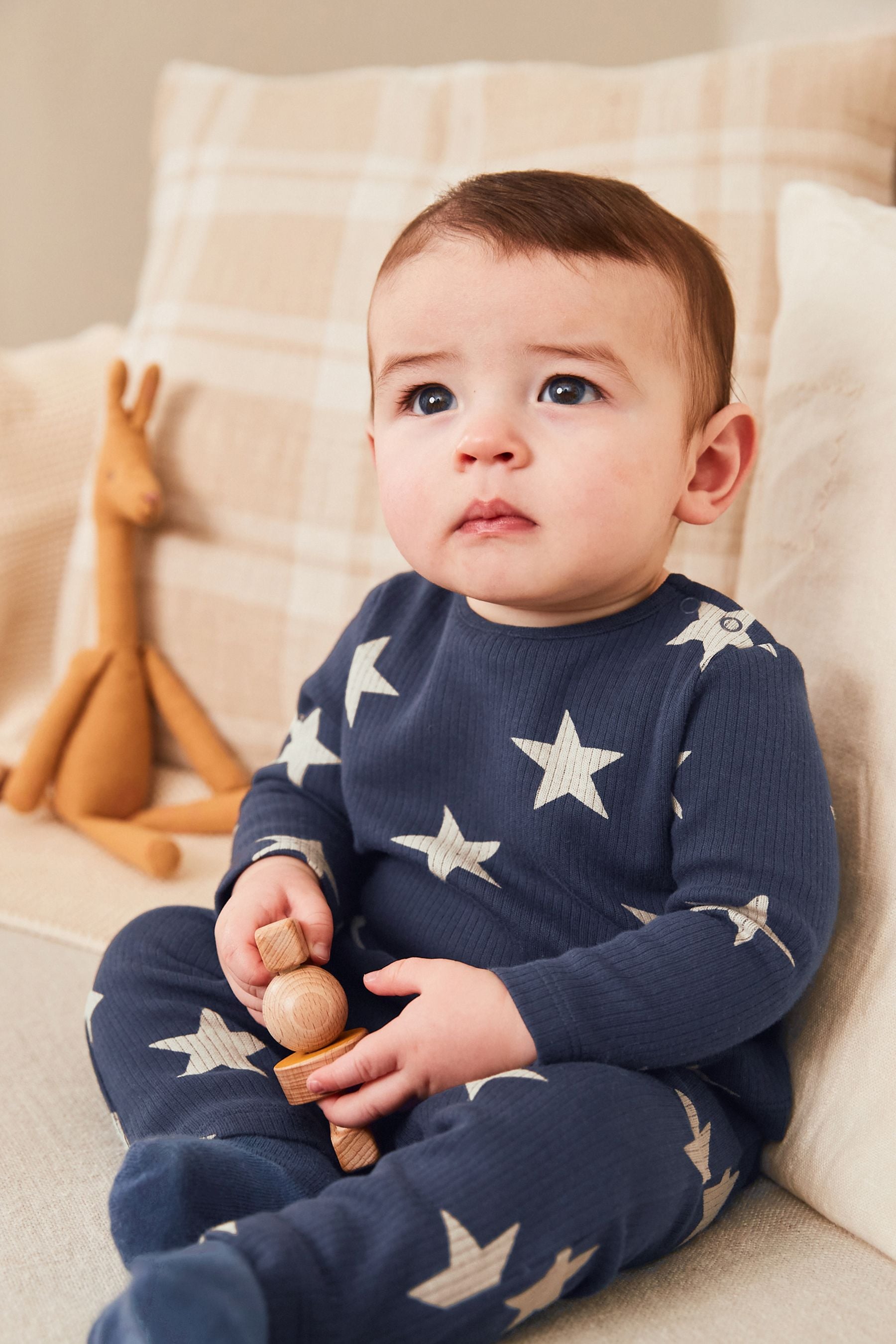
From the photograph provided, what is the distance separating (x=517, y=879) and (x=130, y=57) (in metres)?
1.52

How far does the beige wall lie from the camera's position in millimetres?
1468

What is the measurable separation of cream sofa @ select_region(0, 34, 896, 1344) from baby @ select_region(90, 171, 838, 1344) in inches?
3.1

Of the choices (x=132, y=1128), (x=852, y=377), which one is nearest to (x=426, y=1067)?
(x=132, y=1128)

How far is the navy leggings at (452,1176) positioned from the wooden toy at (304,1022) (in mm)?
15

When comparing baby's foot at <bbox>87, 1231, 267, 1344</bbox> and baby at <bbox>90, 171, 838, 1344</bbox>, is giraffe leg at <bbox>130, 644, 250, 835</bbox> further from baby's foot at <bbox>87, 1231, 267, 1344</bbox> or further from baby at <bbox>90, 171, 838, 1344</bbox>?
baby's foot at <bbox>87, 1231, 267, 1344</bbox>

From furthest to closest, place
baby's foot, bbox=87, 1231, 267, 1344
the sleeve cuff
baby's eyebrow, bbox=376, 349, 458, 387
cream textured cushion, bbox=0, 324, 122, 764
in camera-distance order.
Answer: cream textured cushion, bbox=0, 324, 122, 764 → baby's eyebrow, bbox=376, 349, 458, 387 → the sleeve cuff → baby's foot, bbox=87, 1231, 267, 1344

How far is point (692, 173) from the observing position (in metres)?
0.98

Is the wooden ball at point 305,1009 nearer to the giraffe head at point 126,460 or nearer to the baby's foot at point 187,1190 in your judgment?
the baby's foot at point 187,1190

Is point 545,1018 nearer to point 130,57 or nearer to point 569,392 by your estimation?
point 569,392

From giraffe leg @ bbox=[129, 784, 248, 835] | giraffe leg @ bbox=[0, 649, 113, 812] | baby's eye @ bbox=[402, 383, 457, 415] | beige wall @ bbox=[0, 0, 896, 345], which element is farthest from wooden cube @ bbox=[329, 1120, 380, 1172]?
beige wall @ bbox=[0, 0, 896, 345]

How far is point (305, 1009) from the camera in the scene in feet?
2.00

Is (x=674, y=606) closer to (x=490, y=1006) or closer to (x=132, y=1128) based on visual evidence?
(x=490, y=1006)

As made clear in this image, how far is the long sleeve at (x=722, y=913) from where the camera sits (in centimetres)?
57

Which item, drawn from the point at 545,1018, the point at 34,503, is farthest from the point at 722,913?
the point at 34,503
